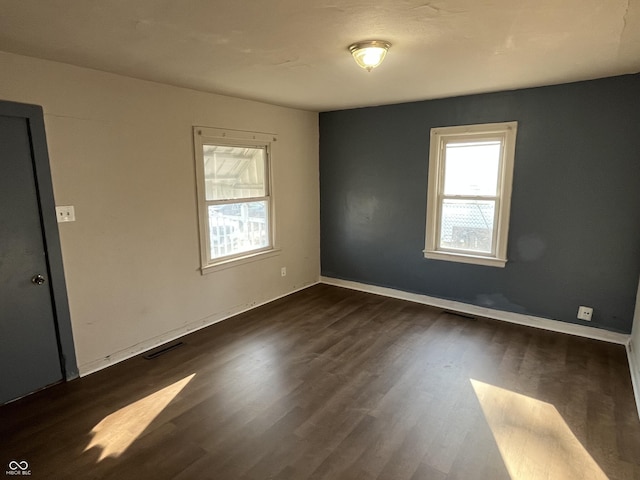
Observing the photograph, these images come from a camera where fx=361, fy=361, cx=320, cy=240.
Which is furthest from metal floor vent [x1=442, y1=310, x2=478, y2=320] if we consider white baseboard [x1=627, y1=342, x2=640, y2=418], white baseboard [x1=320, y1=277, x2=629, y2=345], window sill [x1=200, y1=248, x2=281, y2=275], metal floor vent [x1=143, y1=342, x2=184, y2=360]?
metal floor vent [x1=143, y1=342, x2=184, y2=360]

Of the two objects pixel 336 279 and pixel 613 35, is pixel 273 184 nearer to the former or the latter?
pixel 336 279

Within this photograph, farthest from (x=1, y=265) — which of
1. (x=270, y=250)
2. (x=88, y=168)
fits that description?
(x=270, y=250)

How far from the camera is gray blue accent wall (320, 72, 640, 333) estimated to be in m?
3.26

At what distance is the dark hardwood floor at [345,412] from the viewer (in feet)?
6.73

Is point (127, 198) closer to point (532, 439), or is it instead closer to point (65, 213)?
point (65, 213)

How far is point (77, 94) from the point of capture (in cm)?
275

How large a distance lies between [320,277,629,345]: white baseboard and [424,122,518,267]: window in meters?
0.56

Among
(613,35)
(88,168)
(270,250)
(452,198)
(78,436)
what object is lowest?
(78,436)

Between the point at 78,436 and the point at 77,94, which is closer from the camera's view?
the point at 78,436

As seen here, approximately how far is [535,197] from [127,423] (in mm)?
4030

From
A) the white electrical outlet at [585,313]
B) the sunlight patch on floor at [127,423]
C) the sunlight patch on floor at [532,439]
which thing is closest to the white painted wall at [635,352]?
the white electrical outlet at [585,313]

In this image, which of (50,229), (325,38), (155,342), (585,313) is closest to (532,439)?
(585,313)

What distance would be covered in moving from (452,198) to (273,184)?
215cm

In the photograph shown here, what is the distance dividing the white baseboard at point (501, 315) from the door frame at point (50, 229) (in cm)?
338
